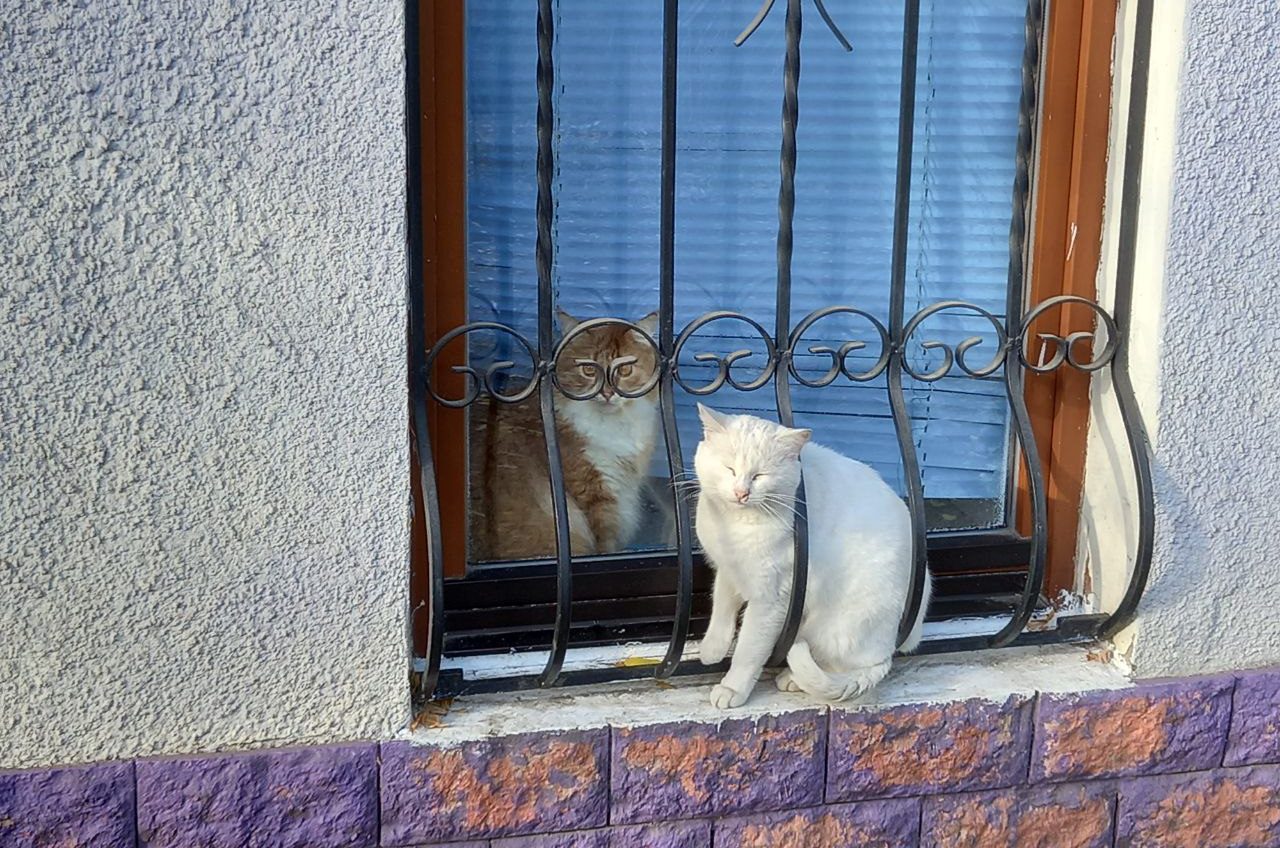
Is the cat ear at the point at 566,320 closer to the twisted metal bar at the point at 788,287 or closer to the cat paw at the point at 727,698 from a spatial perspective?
the twisted metal bar at the point at 788,287

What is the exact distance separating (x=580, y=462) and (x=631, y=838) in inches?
36.5

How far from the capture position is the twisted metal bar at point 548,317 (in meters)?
2.16

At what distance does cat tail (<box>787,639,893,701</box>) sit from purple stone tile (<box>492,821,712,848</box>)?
37 cm

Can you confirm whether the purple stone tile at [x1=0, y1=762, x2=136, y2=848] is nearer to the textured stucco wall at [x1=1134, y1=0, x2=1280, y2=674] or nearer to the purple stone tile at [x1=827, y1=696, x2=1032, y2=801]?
the purple stone tile at [x1=827, y1=696, x2=1032, y2=801]

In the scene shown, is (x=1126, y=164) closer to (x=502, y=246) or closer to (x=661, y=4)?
(x=661, y=4)

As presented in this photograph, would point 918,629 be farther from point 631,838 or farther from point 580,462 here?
point 580,462

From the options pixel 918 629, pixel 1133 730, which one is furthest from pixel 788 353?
pixel 1133 730

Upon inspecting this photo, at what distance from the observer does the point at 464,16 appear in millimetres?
2324

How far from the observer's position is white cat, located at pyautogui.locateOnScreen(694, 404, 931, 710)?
2232 mm

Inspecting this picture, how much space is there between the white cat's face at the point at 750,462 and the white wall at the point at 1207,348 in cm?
81

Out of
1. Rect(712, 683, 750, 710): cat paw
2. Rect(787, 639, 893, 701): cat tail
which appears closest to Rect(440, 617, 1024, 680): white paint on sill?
Rect(712, 683, 750, 710): cat paw

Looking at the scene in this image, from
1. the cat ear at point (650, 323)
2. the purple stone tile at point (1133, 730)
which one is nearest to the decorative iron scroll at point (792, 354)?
the cat ear at point (650, 323)

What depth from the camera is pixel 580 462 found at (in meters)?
2.85

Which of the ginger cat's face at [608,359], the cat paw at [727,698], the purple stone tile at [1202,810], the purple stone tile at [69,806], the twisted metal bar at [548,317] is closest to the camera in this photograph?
the purple stone tile at [69,806]
